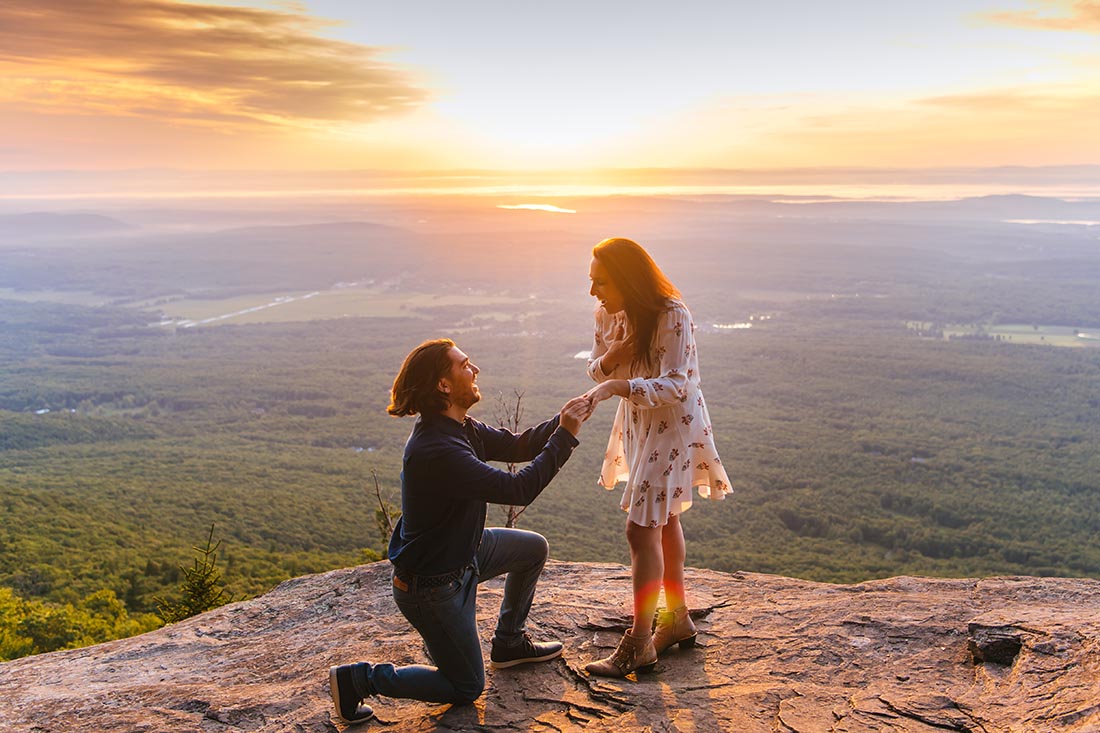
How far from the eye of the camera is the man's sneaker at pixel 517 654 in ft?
13.3

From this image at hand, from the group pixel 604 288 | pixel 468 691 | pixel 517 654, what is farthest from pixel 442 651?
pixel 604 288

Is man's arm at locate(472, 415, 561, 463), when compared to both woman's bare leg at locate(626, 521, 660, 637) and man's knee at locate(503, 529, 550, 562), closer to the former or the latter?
man's knee at locate(503, 529, 550, 562)

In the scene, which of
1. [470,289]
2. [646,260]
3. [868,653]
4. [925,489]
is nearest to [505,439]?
[646,260]

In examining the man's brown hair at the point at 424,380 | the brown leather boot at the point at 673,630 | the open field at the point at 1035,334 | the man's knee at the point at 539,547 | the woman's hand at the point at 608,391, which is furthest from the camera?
the open field at the point at 1035,334

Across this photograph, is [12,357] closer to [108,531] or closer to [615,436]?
[108,531]

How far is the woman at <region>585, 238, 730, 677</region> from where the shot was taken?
3.84 m

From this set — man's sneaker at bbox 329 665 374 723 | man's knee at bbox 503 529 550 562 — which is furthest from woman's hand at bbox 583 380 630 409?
man's sneaker at bbox 329 665 374 723

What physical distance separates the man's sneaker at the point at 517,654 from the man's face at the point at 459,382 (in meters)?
1.42

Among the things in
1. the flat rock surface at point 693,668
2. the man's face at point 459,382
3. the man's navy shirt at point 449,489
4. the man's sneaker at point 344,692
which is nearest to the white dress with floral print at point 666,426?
the man's navy shirt at point 449,489

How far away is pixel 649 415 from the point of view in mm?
4020

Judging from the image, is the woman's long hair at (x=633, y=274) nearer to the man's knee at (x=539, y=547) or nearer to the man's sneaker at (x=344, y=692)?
the man's knee at (x=539, y=547)

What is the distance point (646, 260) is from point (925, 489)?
50008 millimetres

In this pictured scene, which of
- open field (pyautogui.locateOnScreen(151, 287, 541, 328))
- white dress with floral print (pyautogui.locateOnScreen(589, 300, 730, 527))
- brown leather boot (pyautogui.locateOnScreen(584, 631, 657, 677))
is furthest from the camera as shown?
open field (pyautogui.locateOnScreen(151, 287, 541, 328))

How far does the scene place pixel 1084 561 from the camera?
34.1m
